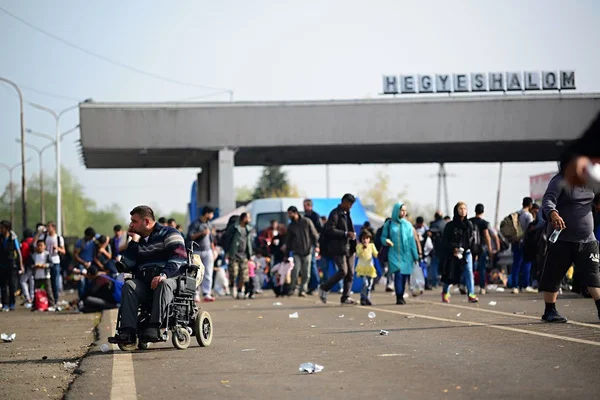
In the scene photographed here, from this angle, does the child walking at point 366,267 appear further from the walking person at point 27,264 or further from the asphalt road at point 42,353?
the walking person at point 27,264

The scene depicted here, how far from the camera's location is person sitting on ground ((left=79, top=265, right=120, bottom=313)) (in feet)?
69.8

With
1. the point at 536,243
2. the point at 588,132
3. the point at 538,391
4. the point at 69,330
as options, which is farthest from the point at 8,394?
the point at 536,243

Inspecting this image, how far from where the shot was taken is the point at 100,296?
2141 cm

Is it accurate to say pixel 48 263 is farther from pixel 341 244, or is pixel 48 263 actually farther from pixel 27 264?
pixel 341 244

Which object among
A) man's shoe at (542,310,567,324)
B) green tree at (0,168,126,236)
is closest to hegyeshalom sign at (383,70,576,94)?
man's shoe at (542,310,567,324)

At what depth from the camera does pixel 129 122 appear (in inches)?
1710

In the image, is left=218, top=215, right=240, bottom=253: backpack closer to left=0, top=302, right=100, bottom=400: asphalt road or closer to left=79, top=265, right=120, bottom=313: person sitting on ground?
left=79, top=265, right=120, bottom=313: person sitting on ground

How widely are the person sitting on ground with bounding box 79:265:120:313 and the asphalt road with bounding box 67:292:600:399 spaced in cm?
647

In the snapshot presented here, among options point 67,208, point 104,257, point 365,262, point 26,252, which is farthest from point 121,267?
point 67,208

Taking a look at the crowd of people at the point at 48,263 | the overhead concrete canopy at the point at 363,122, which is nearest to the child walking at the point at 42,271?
the crowd of people at the point at 48,263

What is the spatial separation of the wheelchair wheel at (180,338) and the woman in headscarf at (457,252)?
378 inches

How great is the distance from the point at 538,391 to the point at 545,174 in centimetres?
7018

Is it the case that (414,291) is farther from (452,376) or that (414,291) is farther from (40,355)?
(452,376)

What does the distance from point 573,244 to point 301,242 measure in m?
12.7
